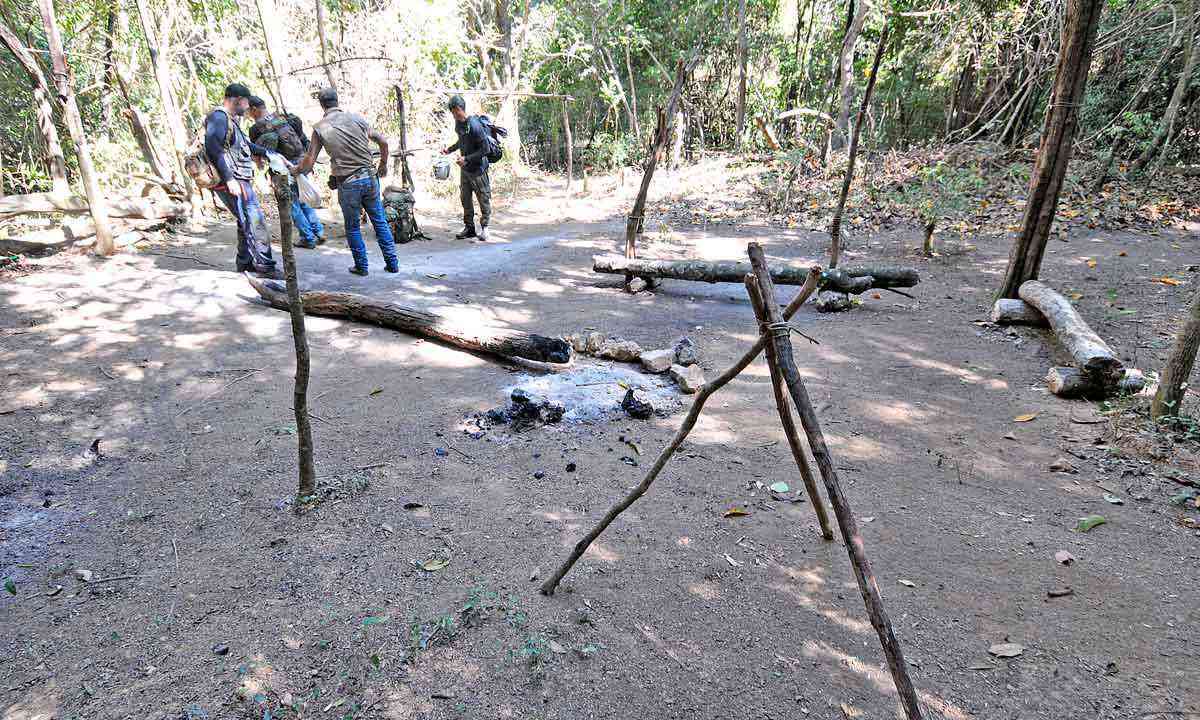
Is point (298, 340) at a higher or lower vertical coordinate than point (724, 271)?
higher

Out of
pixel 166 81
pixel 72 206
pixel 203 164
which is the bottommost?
pixel 72 206

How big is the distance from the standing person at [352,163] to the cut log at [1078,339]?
672 cm

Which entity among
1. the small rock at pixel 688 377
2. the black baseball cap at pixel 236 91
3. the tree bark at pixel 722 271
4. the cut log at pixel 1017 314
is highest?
the black baseball cap at pixel 236 91

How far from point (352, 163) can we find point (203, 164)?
215 centimetres

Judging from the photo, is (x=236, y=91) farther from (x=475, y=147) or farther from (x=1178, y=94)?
(x=1178, y=94)

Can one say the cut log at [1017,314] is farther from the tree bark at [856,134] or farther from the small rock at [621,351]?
the small rock at [621,351]

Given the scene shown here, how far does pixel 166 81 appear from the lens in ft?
29.9

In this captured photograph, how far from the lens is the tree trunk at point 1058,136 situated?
16.0 ft

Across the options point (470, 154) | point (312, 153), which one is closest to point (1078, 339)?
point (312, 153)

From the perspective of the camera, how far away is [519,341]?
193 inches

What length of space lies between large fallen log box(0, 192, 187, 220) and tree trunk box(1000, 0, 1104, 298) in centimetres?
1083

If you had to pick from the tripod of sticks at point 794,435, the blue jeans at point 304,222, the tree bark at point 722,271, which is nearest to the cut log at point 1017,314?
the tree bark at point 722,271

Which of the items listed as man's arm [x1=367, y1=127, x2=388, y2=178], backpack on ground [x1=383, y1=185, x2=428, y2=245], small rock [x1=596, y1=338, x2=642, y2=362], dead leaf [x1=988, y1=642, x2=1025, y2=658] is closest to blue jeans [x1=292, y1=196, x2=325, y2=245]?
backpack on ground [x1=383, y1=185, x2=428, y2=245]

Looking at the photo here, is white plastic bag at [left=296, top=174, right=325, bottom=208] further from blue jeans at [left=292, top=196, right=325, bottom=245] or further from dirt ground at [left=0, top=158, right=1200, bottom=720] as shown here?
dirt ground at [left=0, top=158, right=1200, bottom=720]
